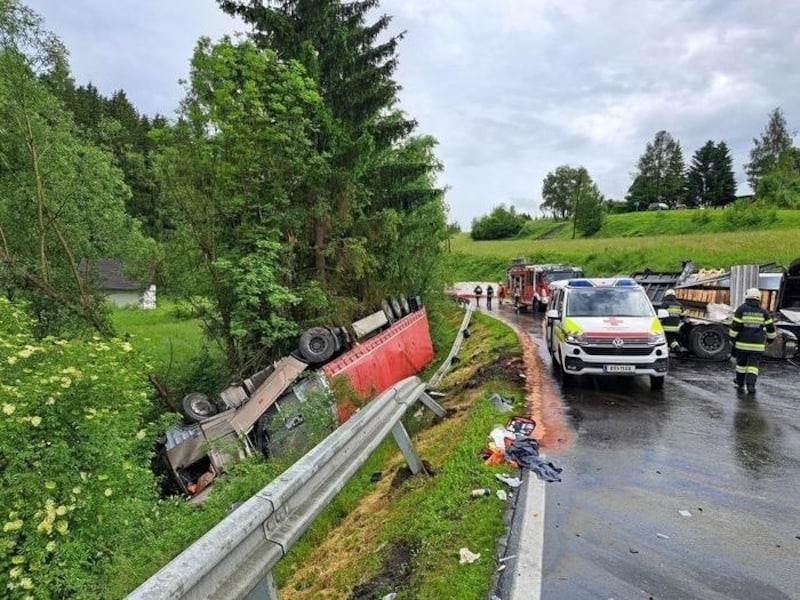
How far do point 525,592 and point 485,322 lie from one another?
19.3 m

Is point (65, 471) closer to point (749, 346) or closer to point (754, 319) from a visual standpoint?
point (749, 346)

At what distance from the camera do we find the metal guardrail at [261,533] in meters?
2.02

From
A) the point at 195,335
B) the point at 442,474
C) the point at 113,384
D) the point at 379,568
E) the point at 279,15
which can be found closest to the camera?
the point at 379,568

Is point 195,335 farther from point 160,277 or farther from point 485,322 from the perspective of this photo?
point 485,322

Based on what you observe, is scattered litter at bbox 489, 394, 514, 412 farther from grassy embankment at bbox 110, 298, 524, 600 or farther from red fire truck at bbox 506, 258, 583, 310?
red fire truck at bbox 506, 258, 583, 310

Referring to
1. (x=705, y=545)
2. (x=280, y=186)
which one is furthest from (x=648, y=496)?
(x=280, y=186)

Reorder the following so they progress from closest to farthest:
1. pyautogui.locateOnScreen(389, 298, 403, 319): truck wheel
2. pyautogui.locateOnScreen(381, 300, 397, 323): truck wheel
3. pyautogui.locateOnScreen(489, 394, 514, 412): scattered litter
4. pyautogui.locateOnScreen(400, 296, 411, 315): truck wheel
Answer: pyautogui.locateOnScreen(489, 394, 514, 412): scattered litter < pyautogui.locateOnScreen(381, 300, 397, 323): truck wheel < pyautogui.locateOnScreen(389, 298, 403, 319): truck wheel < pyautogui.locateOnScreen(400, 296, 411, 315): truck wheel

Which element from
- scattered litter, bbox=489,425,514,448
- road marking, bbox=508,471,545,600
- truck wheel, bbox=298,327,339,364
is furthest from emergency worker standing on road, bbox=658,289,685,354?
road marking, bbox=508,471,545,600

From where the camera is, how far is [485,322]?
2255 cm

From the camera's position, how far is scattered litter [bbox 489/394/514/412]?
27.3 feet

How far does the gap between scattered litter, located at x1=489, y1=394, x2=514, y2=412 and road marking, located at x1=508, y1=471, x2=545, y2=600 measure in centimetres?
297

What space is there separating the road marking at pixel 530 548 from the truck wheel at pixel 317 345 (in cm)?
688

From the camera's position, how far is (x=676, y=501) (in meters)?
5.00

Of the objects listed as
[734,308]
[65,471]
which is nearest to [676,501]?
[65,471]
